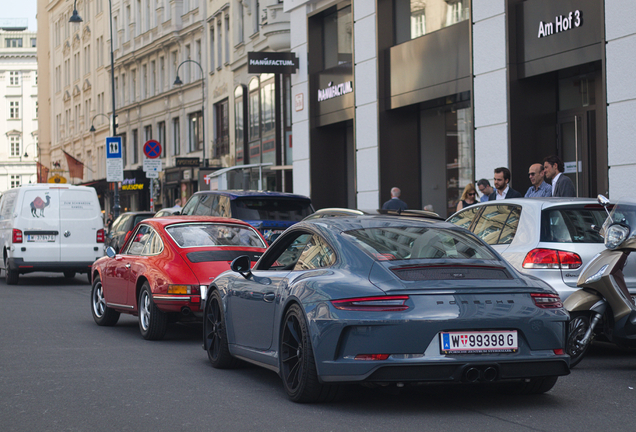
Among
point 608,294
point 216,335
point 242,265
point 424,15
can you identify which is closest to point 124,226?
point 424,15

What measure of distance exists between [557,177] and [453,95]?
27.2ft

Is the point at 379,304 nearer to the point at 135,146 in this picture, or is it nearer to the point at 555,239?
the point at 555,239

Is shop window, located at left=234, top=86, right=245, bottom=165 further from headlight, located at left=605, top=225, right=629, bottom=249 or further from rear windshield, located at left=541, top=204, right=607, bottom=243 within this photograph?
headlight, located at left=605, top=225, right=629, bottom=249

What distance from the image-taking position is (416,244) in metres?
6.69

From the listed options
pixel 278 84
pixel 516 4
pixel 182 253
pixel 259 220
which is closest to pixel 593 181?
pixel 516 4

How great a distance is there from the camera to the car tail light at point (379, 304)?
604 centimetres

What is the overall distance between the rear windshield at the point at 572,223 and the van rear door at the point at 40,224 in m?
13.6

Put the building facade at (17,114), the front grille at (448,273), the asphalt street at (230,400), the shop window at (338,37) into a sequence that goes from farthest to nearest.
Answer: the building facade at (17,114) < the shop window at (338,37) < the front grille at (448,273) < the asphalt street at (230,400)

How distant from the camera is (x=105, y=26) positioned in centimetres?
6725

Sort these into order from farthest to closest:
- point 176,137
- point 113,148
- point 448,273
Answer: point 176,137
point 113,148
point 448,273

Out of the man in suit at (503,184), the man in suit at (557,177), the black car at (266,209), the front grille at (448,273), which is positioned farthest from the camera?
the black car at (266,209)

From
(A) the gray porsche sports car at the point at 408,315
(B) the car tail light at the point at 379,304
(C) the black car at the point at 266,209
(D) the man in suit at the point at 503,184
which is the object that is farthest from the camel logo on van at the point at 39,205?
(B) the car tail light at the point at 379,304

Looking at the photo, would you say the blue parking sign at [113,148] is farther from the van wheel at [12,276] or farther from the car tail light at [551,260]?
the car tail light at [551,260]

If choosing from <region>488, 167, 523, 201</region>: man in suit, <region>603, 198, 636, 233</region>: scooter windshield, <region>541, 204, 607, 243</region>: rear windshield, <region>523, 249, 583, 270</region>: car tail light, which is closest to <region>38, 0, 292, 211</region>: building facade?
<region>488, 167, 523, 201</region>: man in suit
